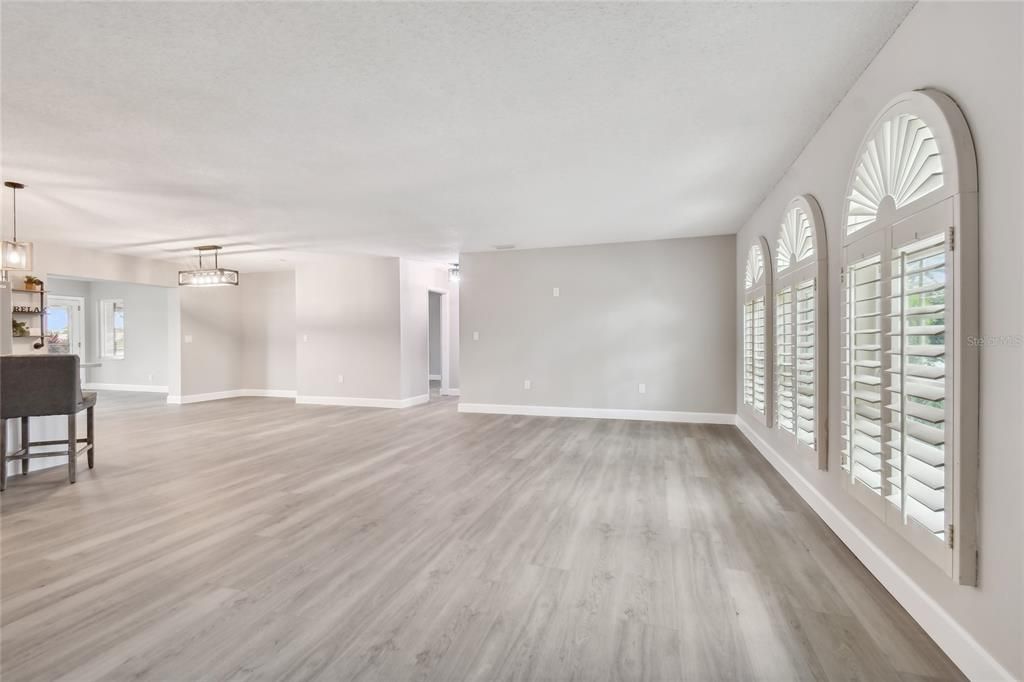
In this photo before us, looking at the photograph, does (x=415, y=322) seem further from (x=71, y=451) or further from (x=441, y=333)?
(x=71, y=451)

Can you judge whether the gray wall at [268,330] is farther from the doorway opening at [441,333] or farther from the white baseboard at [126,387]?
the doorway opening at [441,333]

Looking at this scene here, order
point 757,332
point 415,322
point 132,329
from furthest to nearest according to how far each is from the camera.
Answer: point 132,329, point 415,322, point 757,332

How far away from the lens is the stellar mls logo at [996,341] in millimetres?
1385

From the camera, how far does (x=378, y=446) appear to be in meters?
5.01

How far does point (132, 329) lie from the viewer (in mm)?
10281

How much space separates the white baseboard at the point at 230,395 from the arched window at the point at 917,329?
9.13 metres

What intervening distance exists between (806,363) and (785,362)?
0.51 meters

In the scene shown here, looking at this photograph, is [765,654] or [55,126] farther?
[55,126]

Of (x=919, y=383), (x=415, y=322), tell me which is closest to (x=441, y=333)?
(x=415, y=322)

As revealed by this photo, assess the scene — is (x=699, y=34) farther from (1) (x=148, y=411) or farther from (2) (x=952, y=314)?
(1) (x=148, y=411)

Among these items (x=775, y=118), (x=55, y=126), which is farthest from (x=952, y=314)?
(x=55, y=126)

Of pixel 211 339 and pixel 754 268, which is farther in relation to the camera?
pixel 211 339

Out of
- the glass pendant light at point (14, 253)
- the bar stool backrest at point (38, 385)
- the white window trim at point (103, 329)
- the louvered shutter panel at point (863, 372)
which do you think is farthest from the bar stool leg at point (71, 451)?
the white window trim at point (103, 329)

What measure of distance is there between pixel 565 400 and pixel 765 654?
5206mm
